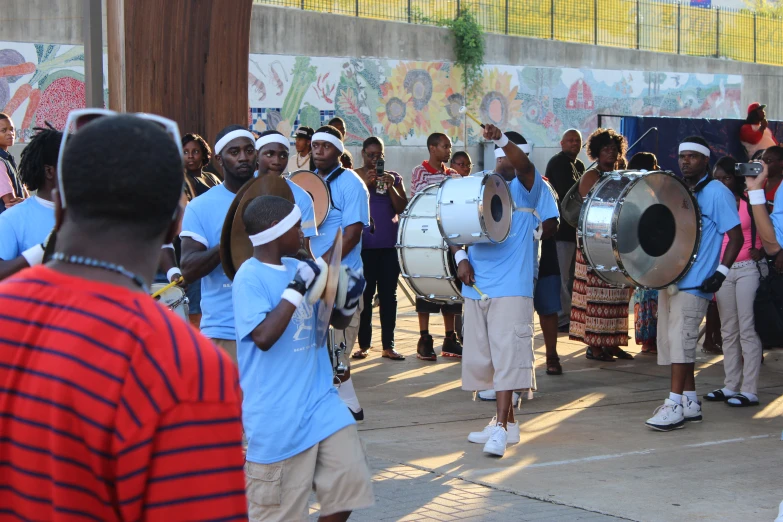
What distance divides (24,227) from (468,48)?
21.4 meters

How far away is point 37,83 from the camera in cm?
1903

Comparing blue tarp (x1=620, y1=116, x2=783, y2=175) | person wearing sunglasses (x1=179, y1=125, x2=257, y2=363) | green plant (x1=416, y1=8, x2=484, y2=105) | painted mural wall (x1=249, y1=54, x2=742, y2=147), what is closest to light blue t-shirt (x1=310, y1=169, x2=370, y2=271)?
person wearing sunglasses (x1=179, y1=125, x2=257, y2=363)

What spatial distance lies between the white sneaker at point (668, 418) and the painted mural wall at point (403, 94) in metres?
13.8

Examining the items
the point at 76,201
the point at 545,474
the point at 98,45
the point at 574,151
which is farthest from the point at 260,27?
the point at 76,201

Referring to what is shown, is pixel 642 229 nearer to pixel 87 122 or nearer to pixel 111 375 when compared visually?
pixel 87 122

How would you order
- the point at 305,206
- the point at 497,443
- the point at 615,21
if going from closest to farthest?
the point at 305,206
the point at 497,443
the point at 615,21

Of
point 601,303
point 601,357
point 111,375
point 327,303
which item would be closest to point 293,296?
point 327,303

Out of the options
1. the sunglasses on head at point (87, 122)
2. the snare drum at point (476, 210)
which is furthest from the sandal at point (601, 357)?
the sunglasses on head at point (87, 122)

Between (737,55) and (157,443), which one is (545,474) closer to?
(157,443)

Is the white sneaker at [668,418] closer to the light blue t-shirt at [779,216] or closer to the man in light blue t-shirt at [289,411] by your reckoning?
the light blue t-shirt at [779,216]

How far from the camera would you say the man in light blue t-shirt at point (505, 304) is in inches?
278

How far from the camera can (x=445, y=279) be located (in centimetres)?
910

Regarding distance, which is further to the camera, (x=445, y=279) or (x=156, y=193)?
(x=445, y=279)

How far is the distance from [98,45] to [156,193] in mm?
5318
